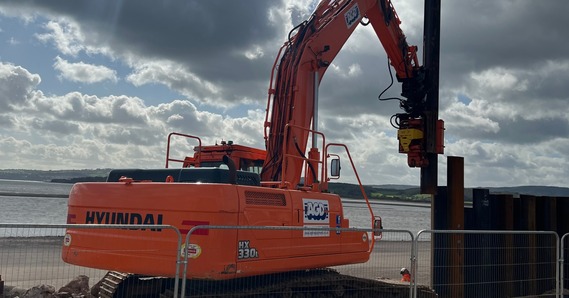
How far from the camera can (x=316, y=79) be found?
35.0ft

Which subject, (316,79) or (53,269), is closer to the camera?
(53,269)

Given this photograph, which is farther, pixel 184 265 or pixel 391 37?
pixel 391 37

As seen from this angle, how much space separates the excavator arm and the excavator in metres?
0.02

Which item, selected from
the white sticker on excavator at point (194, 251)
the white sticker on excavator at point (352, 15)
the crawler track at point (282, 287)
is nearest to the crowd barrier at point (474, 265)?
the crawler track at point (282, 287)

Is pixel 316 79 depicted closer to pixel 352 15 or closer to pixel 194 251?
pixel 352 15

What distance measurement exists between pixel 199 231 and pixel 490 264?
21.1ft

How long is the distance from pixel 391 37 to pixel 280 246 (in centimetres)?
628

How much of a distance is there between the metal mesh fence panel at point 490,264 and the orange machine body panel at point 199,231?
10.7 ft

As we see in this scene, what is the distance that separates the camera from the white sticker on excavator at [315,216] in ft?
27.5

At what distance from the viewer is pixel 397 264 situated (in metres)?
11.4

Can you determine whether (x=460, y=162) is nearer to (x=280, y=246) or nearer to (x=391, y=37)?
(x=391, y=37)

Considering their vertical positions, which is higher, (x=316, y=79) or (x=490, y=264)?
(x=316, y=79)

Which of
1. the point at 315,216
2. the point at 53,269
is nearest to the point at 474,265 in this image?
the point at 315,216

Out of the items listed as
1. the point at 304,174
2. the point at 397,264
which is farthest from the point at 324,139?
the point at 397,264
